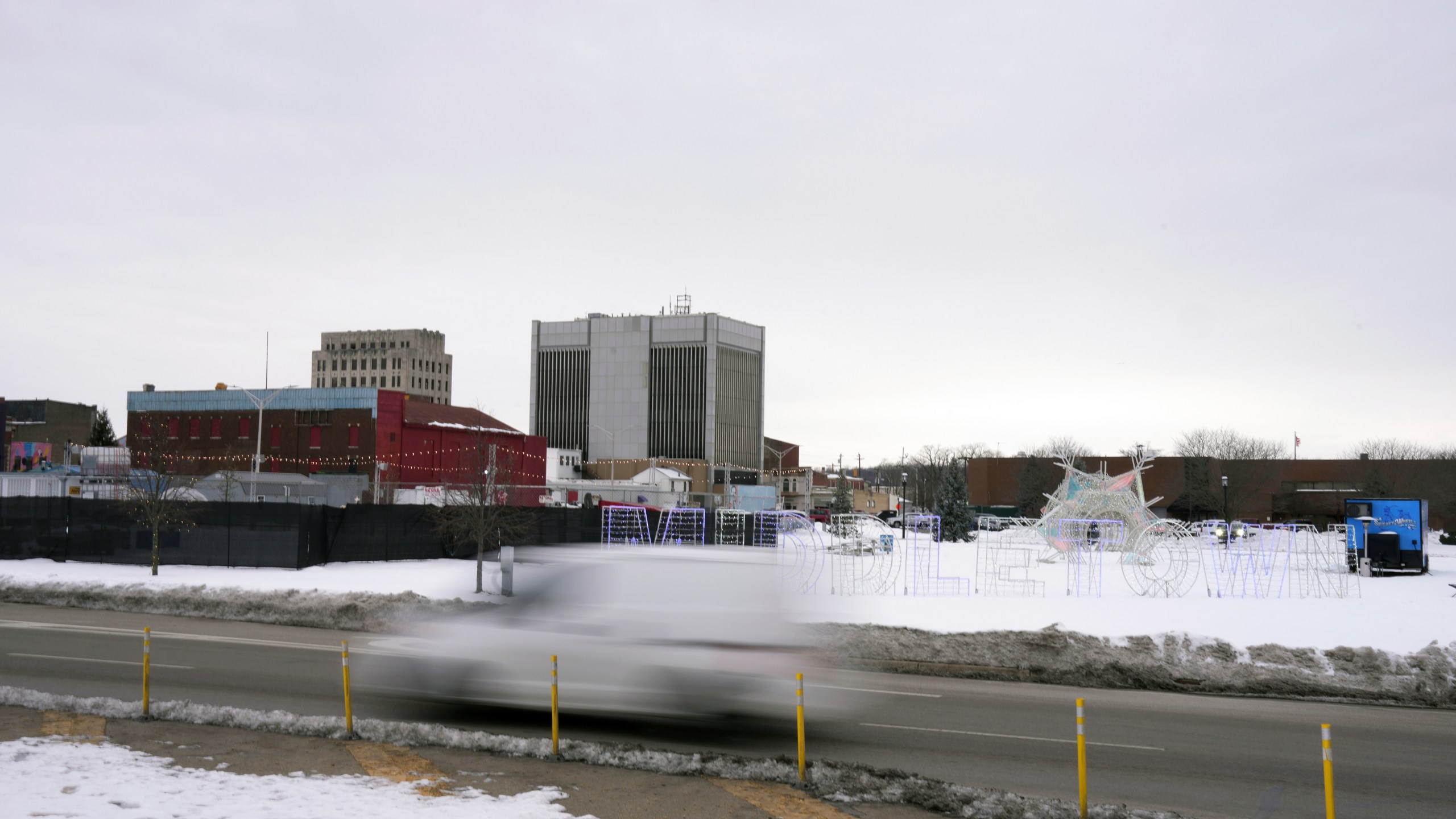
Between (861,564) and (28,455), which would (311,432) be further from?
(861,564)

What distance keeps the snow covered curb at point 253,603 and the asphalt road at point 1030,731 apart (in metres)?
4.82

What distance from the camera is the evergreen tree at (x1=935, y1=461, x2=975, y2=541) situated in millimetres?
57938

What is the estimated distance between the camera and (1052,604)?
20.1m

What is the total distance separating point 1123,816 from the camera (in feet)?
24.9

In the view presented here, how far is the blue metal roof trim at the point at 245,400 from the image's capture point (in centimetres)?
6950

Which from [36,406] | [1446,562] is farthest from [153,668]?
[36,406]

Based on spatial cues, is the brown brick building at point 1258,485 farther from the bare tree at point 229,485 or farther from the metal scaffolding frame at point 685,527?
the bare tree at point 229,485

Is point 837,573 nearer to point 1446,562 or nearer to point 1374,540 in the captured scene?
point 1374,540

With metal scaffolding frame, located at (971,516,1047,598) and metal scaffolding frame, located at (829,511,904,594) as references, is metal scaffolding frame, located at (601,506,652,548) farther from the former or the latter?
metal scaffolding frame, located at (971,516,1047,598)

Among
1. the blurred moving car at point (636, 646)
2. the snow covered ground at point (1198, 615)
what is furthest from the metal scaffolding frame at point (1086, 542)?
the blurred moving car at point (636, 646)

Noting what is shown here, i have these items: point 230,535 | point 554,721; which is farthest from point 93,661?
point 230,535

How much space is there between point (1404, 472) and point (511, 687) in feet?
304

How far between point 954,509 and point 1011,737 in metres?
49.3

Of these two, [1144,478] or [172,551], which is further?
[1144,478]
